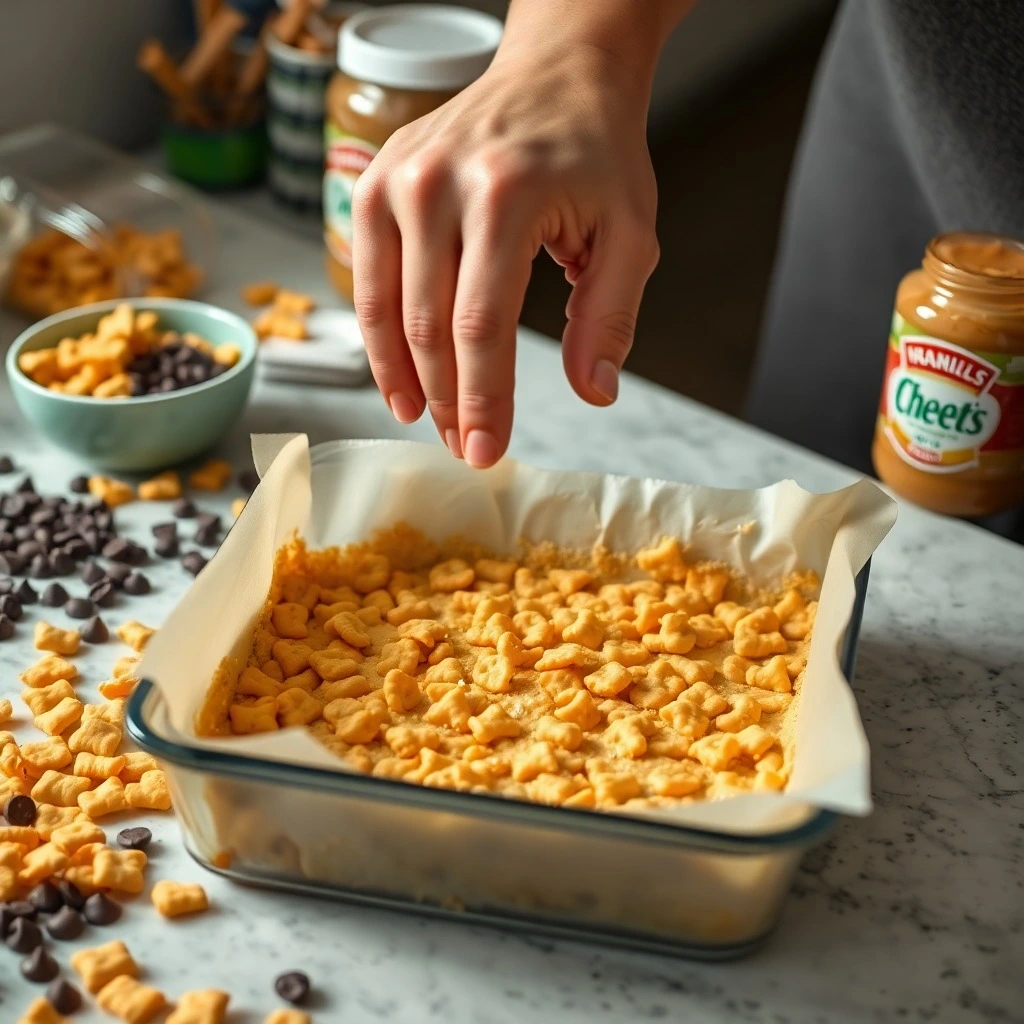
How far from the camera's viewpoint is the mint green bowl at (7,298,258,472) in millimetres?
1107

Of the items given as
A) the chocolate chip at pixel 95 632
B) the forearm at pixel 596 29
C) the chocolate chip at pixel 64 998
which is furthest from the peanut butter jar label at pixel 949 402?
the chocolate chip at pixel 64 998

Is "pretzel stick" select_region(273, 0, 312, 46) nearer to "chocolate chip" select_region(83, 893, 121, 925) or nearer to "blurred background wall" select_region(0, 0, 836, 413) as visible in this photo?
"blurred background wall" select_region(0, 0, 836, 413)

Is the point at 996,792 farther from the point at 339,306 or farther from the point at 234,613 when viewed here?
the point at 339,306

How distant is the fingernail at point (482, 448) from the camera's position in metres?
0.86

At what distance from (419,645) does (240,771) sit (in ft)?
0.79

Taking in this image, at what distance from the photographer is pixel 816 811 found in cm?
66

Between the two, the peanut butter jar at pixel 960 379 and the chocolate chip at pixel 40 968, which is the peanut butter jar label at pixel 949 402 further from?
the chocolate chip at pixel 40 968

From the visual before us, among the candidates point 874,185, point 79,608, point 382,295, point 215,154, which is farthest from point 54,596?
point 874,185

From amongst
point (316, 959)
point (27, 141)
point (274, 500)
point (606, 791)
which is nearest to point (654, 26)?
point (274, 500)

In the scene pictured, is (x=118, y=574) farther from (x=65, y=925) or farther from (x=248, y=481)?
(x=65, y=925)

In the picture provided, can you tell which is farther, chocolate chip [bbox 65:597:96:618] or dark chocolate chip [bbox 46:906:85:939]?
chocolate chip [bbox 65:597:96:618]

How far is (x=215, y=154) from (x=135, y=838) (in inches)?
43.1

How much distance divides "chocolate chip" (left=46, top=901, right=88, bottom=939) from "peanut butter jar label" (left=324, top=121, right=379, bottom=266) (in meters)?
0.78

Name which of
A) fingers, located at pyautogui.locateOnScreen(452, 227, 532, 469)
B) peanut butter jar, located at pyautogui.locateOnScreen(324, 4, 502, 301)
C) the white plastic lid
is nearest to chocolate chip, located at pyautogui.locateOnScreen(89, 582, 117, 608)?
fingers, located at pyautogui.locateOnScreen(452, 227, 532, 469)
